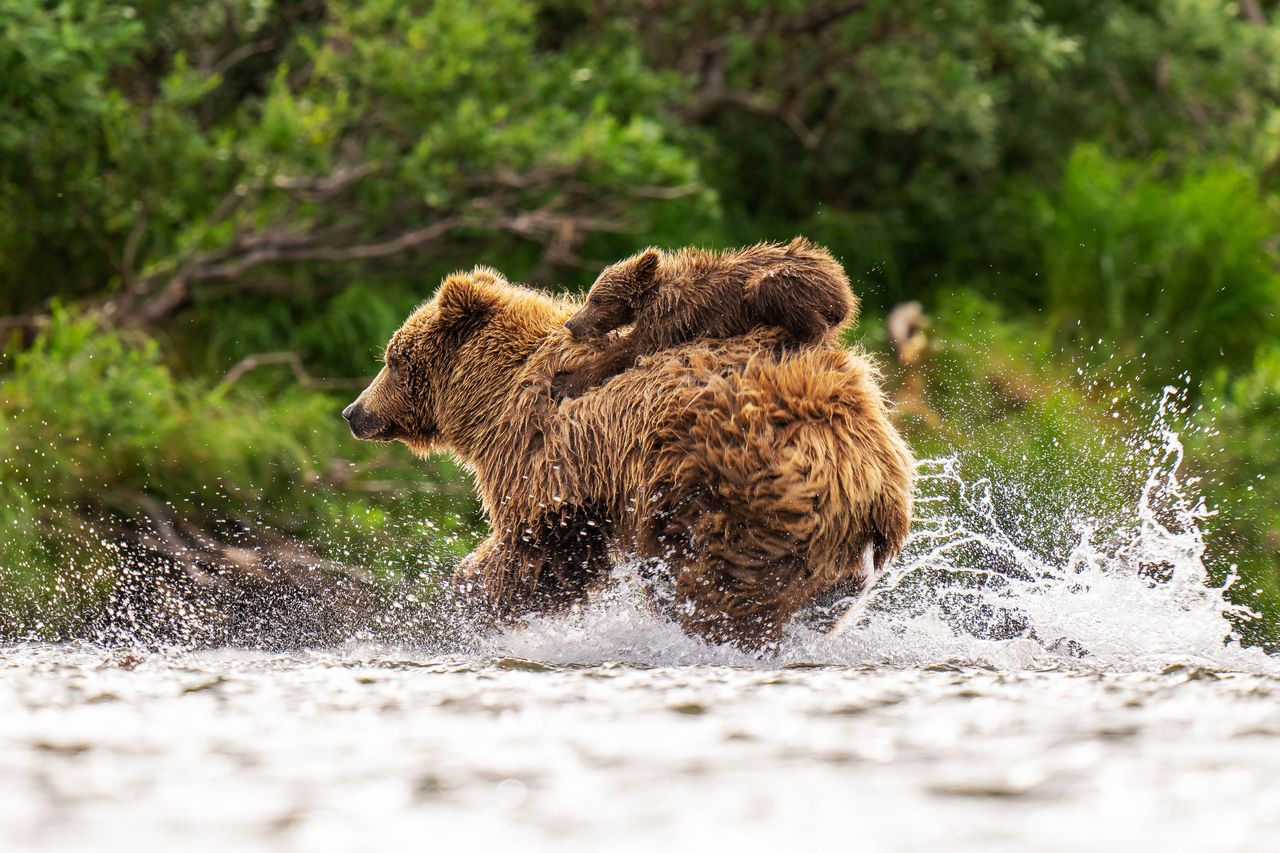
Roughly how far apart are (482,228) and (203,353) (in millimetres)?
2124

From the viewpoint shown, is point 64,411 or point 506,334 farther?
point 64,411

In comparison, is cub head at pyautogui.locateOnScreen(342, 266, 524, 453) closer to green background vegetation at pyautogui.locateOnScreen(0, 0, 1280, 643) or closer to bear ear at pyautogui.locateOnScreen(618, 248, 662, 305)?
bear ear at pyautogui.locateOnScreen(618, 248, 662, 305)

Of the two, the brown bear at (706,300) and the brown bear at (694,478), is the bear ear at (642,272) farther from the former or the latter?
the brown bear at (694,478)

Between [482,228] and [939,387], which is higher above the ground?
[482,228]

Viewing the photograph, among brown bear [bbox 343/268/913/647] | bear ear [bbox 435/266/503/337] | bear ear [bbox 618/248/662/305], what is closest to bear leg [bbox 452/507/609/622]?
brown bear [bbox 343/268/913/647]

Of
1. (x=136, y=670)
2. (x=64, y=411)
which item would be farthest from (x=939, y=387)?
(x=136, y=670)

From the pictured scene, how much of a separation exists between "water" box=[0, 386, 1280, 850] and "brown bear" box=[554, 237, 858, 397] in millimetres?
771

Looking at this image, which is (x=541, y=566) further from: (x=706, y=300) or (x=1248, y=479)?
(x=1248, y=479)

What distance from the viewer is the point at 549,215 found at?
1089 cm

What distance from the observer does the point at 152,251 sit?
36.4ft

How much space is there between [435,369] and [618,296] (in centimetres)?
97

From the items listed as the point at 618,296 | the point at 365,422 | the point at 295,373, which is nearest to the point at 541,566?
the point at 618,296

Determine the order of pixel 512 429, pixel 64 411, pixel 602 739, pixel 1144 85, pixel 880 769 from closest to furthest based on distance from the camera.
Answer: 1. pixel 880 769
2. pixel 602 739
3. pixel 512 429
4. pixel 64 411
5. pixel 1144 85

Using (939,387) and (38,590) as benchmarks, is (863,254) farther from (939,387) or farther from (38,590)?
(38,590)
